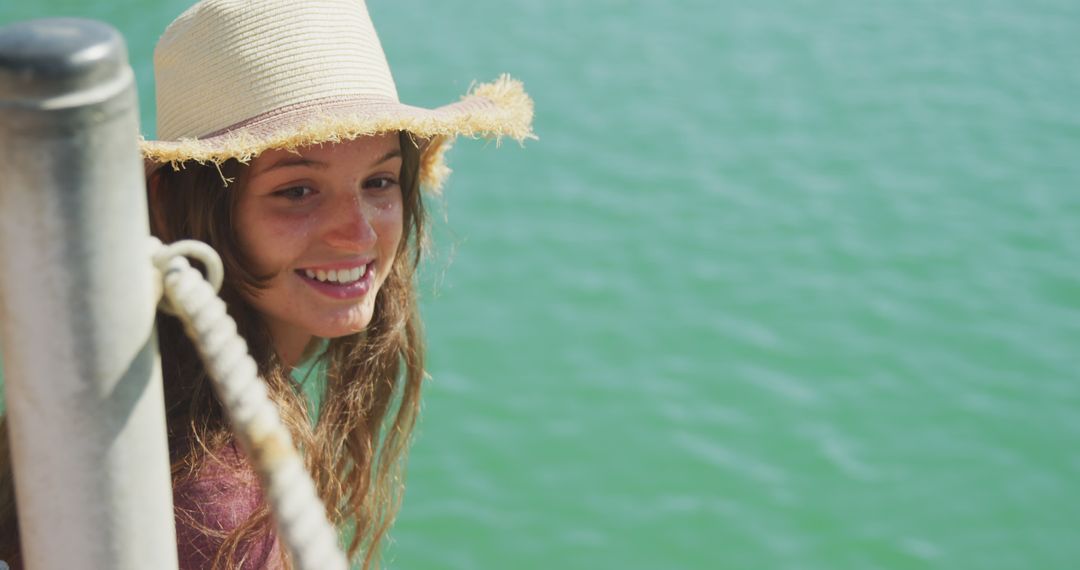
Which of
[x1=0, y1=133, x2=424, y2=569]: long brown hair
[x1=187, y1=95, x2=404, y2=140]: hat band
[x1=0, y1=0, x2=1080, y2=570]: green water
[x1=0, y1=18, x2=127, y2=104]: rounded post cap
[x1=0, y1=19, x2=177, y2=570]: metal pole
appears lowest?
[x1=0, y1=19, x2=177, y2=570]: metal pole

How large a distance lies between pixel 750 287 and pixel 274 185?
3165 mm

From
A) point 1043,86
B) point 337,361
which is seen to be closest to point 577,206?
point 1043,86

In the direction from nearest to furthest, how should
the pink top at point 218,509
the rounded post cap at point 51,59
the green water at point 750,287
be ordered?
the rounded post cap at point 51,59, the pink top at point 218,509, the green water at point 750,287

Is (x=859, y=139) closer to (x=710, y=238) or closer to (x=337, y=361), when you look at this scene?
Answer: (x=710, y=238)

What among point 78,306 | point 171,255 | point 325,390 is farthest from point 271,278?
point 78,306

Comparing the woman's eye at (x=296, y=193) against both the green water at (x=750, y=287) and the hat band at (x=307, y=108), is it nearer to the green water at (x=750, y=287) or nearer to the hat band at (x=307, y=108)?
the hat band at (x=307, y=108)

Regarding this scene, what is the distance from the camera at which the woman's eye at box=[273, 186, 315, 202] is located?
83.3 inches

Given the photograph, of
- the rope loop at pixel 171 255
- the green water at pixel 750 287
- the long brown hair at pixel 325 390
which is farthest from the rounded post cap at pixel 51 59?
the green water at pixel 750 287

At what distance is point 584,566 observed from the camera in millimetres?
4066

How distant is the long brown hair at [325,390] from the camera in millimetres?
1916

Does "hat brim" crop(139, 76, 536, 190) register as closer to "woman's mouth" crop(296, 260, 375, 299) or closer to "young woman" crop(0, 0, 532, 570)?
"young woman" crop(0, 0, 532, 570)

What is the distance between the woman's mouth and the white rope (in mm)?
1141

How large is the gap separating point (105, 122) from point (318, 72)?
1.33m

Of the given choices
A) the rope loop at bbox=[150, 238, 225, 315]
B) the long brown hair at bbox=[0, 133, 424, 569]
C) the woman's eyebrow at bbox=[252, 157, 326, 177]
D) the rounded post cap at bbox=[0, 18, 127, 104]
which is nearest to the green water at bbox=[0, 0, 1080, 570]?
the long brown hair at bbox=[0, 133, 424, 569]
